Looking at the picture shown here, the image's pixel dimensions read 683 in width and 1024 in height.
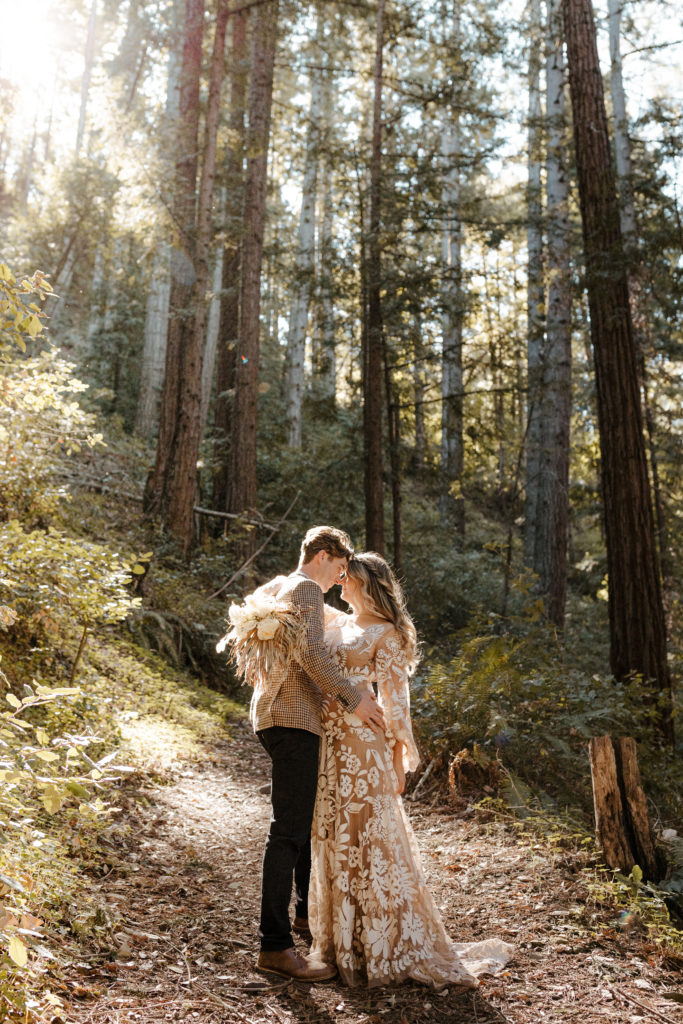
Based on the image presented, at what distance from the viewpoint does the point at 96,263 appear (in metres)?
28.3

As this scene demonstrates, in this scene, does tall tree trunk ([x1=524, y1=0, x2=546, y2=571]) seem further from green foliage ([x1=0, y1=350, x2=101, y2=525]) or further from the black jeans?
the black jeans

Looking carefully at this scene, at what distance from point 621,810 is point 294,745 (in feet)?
7.62

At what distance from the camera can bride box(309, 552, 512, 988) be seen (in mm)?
3639

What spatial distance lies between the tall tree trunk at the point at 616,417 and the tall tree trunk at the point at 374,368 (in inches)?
179

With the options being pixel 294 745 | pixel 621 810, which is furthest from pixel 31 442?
pixel 621 810

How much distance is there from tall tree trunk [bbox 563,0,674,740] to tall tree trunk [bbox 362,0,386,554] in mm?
4555

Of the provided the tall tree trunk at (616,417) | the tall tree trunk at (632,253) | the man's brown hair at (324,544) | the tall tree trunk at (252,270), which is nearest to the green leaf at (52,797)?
the man's brown hair at (324,544)

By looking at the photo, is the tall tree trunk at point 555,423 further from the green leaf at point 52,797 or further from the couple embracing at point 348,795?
the green leaf at point 52,797

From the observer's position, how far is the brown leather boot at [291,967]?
3621mm

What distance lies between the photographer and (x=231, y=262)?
1644cm

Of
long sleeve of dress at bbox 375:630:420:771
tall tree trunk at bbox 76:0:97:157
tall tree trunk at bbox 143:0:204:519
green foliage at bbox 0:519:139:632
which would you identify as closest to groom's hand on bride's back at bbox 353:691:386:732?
long sleeve of dress at bbox 375:630:420:771

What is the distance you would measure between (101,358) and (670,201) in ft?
56.4

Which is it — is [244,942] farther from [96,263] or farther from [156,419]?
[96,263]

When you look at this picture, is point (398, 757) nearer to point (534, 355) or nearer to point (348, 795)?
point (348, 795)
